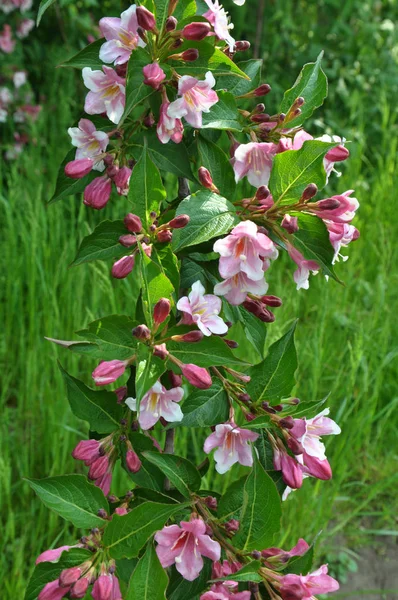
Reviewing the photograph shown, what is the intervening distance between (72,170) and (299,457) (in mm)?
426

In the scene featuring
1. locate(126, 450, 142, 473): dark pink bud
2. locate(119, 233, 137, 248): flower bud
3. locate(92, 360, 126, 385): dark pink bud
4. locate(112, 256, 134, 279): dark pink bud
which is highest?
locate(119, 233, 137, 248): flower bud

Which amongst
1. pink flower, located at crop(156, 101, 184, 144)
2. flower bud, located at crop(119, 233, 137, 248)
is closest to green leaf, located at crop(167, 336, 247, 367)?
flower bud, located at crop(119, 233, 137, 248)

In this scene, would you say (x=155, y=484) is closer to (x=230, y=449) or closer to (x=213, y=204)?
(x=230, y=449)

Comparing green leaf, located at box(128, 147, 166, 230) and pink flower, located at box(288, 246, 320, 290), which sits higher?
green leaf, located at box(128, 147, 166, 230)

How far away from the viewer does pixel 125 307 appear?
226cm

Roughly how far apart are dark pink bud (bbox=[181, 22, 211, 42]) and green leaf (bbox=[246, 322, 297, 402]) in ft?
1.15

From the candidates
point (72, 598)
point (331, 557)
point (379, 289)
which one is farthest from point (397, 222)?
point (72, 598)

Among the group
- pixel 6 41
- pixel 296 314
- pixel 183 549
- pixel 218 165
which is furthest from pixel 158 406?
pixel 6 41

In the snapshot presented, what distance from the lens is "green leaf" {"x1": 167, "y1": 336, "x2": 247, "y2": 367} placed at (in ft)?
2.69

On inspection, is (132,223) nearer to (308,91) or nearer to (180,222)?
(180,222)

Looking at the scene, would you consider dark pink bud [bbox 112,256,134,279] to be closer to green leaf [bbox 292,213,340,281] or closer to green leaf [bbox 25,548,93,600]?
green leaf [bbox 292,213,340,281]

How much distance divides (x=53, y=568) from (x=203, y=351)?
295mm

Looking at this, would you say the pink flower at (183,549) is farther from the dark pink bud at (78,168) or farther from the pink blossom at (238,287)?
the dark pink bud at (78,168)

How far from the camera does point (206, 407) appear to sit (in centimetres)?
93
